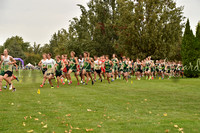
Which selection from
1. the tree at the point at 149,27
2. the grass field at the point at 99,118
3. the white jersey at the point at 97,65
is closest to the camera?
the grass field at the point at 99,118

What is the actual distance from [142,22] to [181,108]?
33152 mm

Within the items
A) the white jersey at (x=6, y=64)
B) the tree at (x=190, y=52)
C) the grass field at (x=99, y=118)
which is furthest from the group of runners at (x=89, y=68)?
the grass field at (x=99, y=118)

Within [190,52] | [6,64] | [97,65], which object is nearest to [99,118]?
[6,64]


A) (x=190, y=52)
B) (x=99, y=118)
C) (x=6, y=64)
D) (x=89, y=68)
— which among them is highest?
(x=190, y=52)

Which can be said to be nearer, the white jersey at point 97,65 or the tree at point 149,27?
the white jersey at point 97,65

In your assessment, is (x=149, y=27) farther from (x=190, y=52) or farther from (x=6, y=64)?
(x=6, y=64)

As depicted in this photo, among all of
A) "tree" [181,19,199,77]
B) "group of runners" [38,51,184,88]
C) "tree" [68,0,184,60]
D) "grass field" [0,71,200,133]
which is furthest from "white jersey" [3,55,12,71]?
"tree" [68,0,184,60]

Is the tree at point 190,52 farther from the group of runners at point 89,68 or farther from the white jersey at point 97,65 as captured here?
the white jersey at point 97,65

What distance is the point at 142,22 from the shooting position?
41500mm

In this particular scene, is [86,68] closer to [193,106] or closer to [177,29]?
[193,106]

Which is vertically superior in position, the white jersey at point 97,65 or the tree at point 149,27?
the tree at point 149,27

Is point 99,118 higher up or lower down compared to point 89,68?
lower down

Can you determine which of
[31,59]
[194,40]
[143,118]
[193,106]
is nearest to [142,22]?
[194,40]

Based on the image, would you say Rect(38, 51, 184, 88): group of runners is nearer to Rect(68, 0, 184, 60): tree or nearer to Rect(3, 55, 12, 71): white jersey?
Rect(3, 55, 12, 71): white jersey
